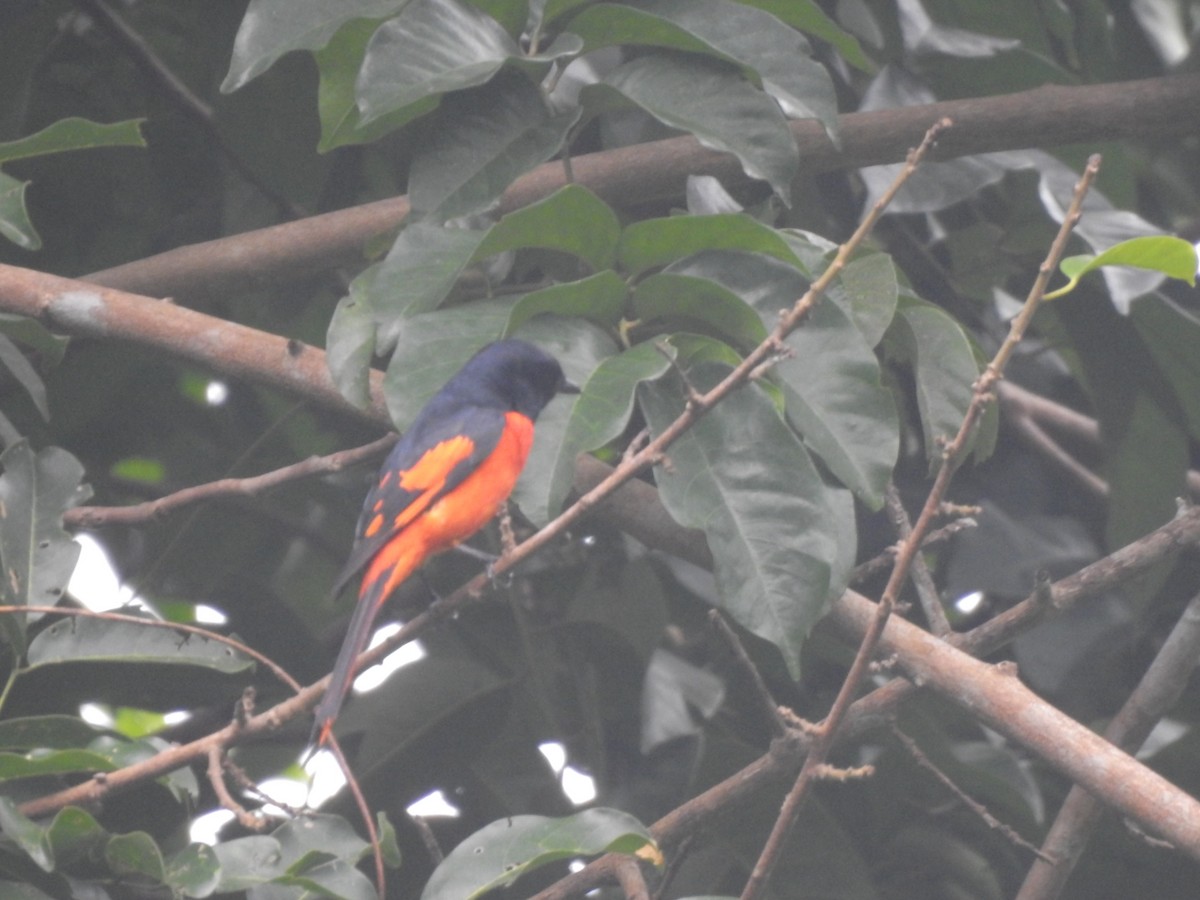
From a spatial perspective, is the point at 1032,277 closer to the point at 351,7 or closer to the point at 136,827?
the point at 351,7

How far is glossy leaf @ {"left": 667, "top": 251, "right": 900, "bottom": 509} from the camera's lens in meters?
2.58

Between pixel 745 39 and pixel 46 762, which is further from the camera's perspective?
pixel 745 39

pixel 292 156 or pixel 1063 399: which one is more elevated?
pixel 292 156

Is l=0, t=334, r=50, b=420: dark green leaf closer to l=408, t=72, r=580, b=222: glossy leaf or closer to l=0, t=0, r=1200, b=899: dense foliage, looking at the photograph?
l=0, t=0, r=1200, b=899: dense foliage

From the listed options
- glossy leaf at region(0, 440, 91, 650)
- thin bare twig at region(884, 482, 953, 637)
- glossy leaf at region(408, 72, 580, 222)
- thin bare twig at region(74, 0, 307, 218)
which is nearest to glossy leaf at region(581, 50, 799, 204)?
glossy leaf at region(408, 72, 580, 222)

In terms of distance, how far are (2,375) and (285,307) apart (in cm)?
79

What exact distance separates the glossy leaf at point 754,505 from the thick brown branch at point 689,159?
94 centimetres

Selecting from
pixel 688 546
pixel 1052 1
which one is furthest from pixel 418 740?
pixel 1052 1

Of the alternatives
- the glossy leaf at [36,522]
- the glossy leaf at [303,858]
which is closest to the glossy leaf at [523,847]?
the glossy leaf at [303,858]

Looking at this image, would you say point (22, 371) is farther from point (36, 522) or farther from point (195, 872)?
point (195, 872)

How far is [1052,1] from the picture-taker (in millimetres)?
4086

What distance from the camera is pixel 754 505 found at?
2.52m

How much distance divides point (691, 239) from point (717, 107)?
36cm

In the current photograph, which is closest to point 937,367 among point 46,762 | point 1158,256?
point 1158,256
